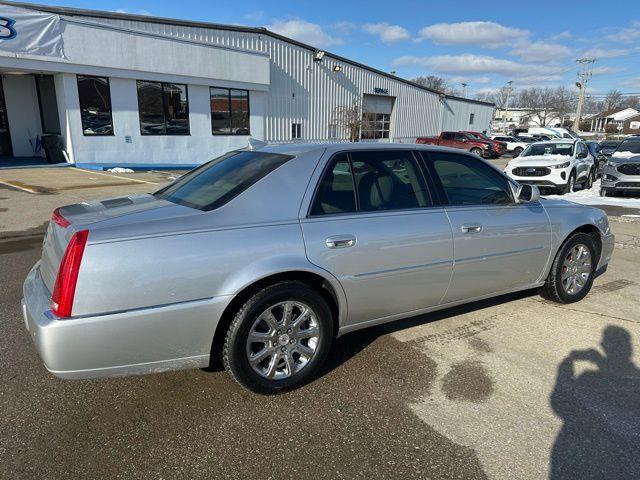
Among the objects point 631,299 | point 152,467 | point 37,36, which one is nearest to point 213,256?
point 152,467

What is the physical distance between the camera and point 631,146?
13.8m

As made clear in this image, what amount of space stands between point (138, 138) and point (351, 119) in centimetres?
1352

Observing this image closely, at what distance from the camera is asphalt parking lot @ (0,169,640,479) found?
8.02 feet

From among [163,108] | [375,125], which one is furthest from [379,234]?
[375,125]

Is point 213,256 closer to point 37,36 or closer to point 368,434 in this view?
point 368,434

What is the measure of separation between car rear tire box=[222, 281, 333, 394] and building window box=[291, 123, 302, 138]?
2148 centimetres

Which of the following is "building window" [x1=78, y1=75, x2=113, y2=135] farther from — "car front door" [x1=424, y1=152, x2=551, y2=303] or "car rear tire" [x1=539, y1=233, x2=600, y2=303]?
"car rear tire" [x1=539, y1=233, x2=600, y2=303]

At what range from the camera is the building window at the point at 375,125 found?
1122 inches

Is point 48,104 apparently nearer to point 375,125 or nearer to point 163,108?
point 163,108

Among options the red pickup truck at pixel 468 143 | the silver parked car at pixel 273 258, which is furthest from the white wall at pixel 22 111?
the red pickup truck at pixel 468 143

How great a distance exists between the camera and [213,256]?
8.82ft

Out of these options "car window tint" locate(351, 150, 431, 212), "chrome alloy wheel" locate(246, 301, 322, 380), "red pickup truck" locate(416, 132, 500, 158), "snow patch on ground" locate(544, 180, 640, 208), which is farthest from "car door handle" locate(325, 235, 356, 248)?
"red pickup truck" locate(416, 132, 500, 158)

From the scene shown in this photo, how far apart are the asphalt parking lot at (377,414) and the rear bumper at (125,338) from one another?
392mm

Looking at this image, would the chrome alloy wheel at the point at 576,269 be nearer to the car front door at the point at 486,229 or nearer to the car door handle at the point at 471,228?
the car front door at the point at 486,229
